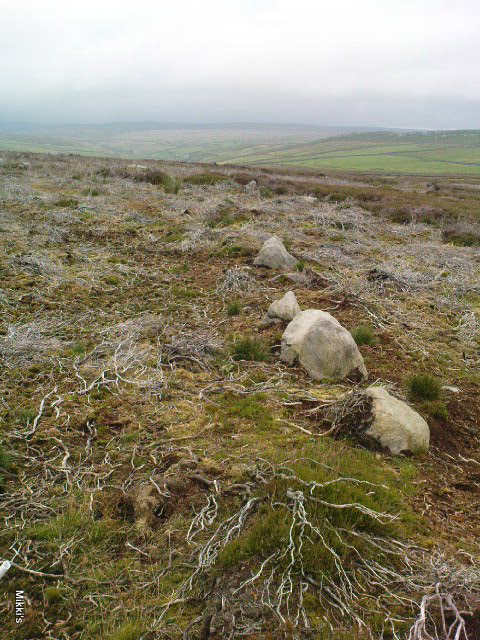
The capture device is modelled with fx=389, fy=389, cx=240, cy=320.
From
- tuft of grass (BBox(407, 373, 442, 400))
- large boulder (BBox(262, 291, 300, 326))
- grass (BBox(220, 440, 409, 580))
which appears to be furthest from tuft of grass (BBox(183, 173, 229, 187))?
grass (BBox(220, 440, 409, 580))

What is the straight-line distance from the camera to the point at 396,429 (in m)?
4.17

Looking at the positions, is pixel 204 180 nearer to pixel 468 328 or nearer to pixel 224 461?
pixel 468 328

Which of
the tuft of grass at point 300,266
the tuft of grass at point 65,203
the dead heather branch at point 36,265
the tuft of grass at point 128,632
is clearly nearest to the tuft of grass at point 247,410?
the tuft of grass at point 128,632

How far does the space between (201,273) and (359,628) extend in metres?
8.63

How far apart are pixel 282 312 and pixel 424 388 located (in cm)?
270

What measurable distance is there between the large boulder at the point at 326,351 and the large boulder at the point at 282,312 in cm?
117

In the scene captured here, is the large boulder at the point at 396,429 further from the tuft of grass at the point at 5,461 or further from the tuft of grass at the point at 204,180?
the tuft of grass at the point at 204,180

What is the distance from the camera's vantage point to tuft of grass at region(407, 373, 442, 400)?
514 cm

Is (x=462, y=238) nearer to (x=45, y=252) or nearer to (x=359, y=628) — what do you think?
(x=45, y=252)

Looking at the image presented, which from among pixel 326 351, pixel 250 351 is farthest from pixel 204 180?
pixel 326 351

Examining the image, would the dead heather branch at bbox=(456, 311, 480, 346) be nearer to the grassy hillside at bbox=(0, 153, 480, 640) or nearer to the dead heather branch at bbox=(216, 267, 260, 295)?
the grassy hillside at bbox=(0, 153, 480, 640)

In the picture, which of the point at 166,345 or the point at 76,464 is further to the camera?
the point at 166,345

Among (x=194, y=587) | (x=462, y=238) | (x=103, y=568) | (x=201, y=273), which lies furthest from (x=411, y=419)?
(x=462, y=238)

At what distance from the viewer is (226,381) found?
5410mm
